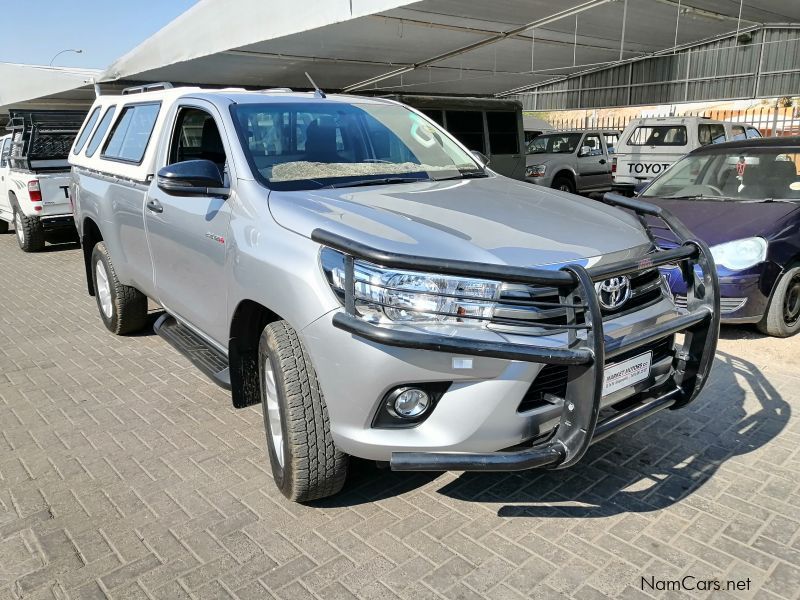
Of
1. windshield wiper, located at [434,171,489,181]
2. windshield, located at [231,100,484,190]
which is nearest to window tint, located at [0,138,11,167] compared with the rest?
windshield, located at [231,100,484,190]

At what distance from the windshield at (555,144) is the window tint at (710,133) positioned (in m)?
3.06

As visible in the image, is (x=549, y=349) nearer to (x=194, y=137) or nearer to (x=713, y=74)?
(x=194, y=137)

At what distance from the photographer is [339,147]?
3840 mm

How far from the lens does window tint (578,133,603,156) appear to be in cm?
1631

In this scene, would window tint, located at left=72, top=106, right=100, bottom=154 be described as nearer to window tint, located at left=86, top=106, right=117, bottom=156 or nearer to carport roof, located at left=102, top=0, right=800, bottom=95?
window tint, located at left=86, top=106, right=117, bottom=156

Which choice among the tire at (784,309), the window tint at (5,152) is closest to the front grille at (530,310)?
the tire at (784,309)

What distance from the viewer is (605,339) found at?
2600 mm

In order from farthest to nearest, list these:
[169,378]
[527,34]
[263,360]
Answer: [527,34]
[169,378]
[263,360]

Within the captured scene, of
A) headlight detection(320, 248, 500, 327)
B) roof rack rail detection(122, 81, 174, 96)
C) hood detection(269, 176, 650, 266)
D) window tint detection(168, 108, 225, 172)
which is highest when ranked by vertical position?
roof rack rail detection(122, 81, 174, 96)

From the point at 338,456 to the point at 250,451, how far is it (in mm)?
1001

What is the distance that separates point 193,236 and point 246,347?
77 cm

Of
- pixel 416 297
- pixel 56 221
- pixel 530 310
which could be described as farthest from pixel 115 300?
pixel 56 221

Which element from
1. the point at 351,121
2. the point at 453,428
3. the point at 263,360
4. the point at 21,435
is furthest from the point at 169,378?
the point at 453,428

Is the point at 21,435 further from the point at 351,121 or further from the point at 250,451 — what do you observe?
the point at 351,121
